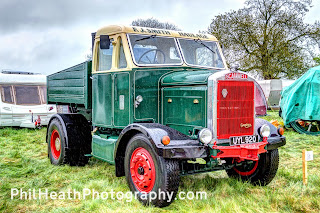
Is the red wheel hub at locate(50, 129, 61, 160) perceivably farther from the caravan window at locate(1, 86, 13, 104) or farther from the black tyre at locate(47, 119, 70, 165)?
the caravan window at locate(1, 86, 13, 104)

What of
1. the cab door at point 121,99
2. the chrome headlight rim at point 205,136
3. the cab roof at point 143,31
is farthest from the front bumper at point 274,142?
the cab roof at point 143,31

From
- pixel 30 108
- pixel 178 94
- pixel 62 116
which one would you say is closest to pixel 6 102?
pixel 30 108

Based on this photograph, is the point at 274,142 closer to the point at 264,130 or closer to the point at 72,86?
the point at 264,130

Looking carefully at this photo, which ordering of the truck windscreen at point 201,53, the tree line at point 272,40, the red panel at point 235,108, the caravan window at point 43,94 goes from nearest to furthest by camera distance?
the red panel at point 235,108
the truck windscreen at point 201,53
the caravan window at point 43,94
the tree line at point 272,40

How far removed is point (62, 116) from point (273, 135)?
4356 millimetres

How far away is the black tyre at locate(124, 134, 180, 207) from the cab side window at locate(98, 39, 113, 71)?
6.03ft

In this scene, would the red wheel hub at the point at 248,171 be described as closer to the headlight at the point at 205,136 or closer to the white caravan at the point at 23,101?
the headlight at the point at 205,136

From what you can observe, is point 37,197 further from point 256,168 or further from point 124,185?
point 256,168

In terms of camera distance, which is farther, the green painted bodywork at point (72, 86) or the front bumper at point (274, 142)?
the green painted bodywork at point (72, 86)

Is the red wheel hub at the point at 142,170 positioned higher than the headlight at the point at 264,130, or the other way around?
the headlight at the point at 264,130

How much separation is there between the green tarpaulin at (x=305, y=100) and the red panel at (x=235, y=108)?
7797 millimetres

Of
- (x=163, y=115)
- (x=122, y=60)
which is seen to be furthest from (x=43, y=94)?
(x=163, y=115)

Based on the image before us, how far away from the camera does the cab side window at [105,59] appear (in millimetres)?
6492

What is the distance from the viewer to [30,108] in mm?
13680
